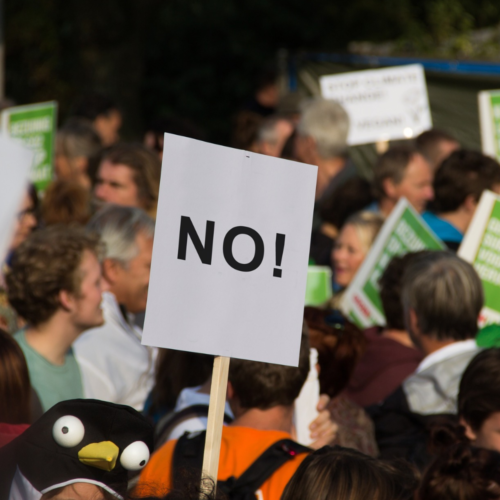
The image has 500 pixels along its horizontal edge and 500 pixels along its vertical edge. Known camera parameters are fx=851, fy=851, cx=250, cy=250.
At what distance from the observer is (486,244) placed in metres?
4.31

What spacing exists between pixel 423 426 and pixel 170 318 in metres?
1.34

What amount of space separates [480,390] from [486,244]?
1.76m

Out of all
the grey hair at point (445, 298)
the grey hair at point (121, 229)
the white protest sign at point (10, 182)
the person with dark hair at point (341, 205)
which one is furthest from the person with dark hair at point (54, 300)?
the person with dark hair at point (341, 205)

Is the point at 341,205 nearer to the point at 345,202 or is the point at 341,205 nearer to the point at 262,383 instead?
the point at 345,202

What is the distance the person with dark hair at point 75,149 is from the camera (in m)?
6.07

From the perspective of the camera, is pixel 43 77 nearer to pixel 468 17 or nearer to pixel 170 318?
pixel 468 17

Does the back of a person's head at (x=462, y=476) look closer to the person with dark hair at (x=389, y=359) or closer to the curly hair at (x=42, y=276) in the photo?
the person with dark hair at (x=389, y=359)

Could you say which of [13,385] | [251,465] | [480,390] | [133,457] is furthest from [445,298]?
[133,457]

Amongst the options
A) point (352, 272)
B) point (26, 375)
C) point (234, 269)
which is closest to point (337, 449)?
point (234, 269)

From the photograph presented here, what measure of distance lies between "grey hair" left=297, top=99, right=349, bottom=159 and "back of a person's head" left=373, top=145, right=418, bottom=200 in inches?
20.4

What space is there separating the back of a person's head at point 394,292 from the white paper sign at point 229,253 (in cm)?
163

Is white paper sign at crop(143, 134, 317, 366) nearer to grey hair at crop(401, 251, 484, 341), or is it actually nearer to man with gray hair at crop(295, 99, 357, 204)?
grey hair at crop(401, 251, 484, 341)

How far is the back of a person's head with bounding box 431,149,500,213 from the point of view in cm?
478

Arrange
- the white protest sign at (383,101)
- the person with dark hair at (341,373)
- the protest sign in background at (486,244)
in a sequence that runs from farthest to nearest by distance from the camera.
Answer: the white protest sign at (383,101) → the protest sign in background at (486,244) → the person with dark hair at (341,373)
